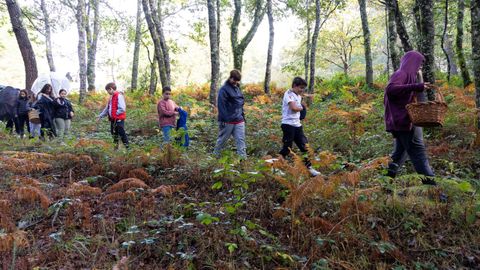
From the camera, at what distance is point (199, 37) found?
20.6 metres

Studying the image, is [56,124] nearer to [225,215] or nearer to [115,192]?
[115,192]

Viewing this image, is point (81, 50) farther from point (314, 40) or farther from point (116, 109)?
point (314, 40)

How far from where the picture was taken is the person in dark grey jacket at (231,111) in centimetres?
710

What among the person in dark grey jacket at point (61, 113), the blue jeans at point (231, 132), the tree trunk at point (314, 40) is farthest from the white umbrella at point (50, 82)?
the tree trunk at point (314, 40)

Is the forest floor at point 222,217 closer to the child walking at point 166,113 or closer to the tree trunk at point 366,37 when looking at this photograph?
the child walking at point 166,113

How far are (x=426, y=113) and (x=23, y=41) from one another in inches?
508

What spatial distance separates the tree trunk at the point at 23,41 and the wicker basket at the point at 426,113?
12.3 m

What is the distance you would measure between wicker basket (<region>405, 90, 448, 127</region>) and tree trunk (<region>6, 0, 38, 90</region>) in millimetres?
12344

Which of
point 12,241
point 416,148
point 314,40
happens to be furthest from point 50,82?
point 416,148

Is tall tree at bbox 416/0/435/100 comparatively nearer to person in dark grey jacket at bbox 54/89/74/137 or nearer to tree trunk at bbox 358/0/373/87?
tree trunk at bbox 358/0/373/87

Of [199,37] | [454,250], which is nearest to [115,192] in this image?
[454,250]

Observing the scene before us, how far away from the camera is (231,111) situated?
23.5ft

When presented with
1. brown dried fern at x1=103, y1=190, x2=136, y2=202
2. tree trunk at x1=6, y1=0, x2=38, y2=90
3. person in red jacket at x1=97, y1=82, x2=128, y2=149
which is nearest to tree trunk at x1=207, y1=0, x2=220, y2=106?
person in red jacket at x1=97, y1=82, x2=128, y2=149

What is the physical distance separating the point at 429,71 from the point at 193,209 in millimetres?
6270
